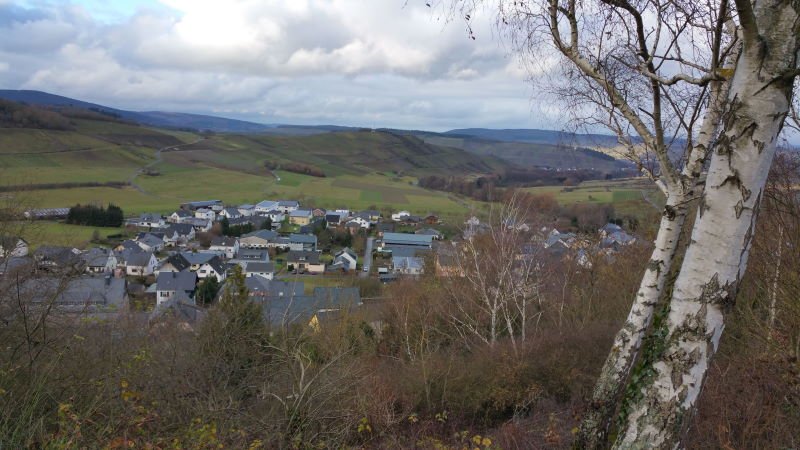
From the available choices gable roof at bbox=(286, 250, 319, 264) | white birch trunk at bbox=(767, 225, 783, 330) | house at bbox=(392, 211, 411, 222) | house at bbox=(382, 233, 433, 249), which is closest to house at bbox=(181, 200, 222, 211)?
house at bbox=(392, 211, 411, 222)

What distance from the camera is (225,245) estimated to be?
1628 inches

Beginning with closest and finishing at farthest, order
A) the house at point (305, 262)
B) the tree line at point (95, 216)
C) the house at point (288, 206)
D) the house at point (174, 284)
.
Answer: the house at point (174, 284) < the house at point (305, 262) < the tree line at point (95, 216) < the house at point (288, 206)

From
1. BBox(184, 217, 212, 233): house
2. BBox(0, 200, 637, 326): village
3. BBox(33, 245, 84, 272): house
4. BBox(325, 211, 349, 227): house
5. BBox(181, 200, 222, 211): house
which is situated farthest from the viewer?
BBox(181, 200, 222, 211): house

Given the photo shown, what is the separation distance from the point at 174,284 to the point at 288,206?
27.5 meters

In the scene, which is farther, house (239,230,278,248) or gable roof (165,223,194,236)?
gable roof (165,223,194,236)

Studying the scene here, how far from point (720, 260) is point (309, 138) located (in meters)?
114

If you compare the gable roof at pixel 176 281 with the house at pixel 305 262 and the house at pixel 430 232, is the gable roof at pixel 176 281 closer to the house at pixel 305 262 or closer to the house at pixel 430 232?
the house at pixel 305 262

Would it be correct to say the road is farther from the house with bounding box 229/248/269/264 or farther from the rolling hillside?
the rolling hillside

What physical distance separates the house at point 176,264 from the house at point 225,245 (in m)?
6.52

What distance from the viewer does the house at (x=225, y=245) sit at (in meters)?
40.8

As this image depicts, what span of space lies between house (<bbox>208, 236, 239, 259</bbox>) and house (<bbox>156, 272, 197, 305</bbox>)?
10.8m

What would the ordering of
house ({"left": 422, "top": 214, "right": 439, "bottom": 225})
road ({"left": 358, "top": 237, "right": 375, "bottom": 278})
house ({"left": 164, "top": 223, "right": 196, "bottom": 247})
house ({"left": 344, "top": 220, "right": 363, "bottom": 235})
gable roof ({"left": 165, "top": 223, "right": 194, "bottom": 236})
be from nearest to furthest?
road ({"left": 358, "top": 237, "right": 375, "bottom": 278}), house ({"left": 164, "top": 223, "right": 196, "bottom": 247}), gable roof ({"left": 165, "top": 223, "right": 194, "bottom": 236}), house ({"left": 344, "top": 220, "right": 363, "bottom": 235}), house ({"left": 422, "top": 214, "right": 439, "bottom": 225})

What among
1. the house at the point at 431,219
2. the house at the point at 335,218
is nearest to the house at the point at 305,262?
the house at the point at 335,218

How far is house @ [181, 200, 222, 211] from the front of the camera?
172 feet
